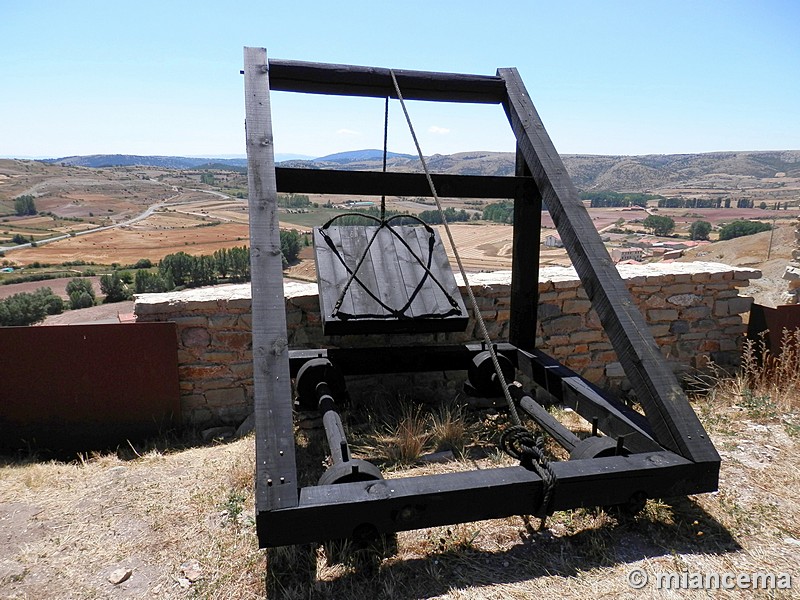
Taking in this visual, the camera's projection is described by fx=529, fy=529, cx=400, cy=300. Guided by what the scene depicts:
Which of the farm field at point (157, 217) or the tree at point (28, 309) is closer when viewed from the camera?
the tree at point (28, 309)

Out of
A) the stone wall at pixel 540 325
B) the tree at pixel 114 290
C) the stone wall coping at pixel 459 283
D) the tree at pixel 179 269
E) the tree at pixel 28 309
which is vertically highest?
the stone wall coping at pixel 459 283

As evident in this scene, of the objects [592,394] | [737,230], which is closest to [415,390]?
[592,394]

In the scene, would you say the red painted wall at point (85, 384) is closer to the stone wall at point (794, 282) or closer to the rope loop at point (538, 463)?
the rope loop at point (538, 463)

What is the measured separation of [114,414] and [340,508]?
3.16 meters

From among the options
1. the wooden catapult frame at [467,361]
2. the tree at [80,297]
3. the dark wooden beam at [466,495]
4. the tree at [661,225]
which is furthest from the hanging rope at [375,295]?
the tree at [661,225]

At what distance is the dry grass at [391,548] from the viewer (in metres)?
2.03

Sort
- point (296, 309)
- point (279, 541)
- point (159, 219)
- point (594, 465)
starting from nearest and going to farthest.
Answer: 1. point (279, 541)
2. point (594, 465)
3. point (296, 309)
4. point (159, 219)

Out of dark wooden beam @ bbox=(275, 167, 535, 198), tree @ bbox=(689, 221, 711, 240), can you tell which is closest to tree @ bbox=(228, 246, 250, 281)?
dark wooden beam @ bbox=(275, 167, 535, 198)

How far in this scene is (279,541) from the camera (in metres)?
1.78

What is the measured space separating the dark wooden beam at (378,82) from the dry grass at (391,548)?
7.68 ft

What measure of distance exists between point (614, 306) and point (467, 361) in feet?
4.90

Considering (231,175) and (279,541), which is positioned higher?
(231,175)

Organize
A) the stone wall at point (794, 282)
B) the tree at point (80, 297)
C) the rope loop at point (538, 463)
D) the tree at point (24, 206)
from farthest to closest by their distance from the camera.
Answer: the tree at point (24, 206) → the tree at point (80, 297) → the stone wall at point (794, 282) → the rope loop at point (538, 463)

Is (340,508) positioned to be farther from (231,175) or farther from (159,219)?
(231,175)
